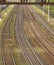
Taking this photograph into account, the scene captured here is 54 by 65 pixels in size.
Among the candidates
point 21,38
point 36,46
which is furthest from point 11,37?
point 36,46

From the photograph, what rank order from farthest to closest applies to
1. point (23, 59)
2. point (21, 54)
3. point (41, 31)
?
point (41, 31) → point (21, 54) → point (23, 59)

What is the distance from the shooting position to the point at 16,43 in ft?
151

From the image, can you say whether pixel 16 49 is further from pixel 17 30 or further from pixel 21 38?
pixel 17 30

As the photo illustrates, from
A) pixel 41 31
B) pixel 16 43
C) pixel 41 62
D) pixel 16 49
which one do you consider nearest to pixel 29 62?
pixel 41 62

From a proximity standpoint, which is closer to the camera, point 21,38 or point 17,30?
point 21,38

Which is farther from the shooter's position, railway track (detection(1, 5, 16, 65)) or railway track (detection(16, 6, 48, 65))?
railway track (detection(1, 5, 16, 65))

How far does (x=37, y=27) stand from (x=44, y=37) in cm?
1247

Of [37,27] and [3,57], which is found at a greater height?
[3,57]

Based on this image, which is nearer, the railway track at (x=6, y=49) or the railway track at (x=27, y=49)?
the railway track at (x=27, y=49)

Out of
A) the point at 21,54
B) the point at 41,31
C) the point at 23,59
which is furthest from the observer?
the point at 41,31

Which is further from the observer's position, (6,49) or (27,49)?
(6,49)

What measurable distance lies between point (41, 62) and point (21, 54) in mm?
5644

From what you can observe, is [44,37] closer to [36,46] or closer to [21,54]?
[36,46]

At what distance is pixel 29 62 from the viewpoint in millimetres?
Result: 34281
